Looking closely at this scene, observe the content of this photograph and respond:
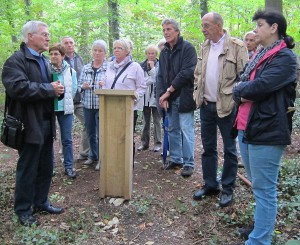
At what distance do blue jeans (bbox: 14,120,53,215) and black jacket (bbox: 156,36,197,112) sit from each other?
201 centimetres

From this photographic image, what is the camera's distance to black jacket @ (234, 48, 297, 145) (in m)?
2.71

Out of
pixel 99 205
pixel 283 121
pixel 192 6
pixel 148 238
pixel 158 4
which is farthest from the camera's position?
pixel 158 4

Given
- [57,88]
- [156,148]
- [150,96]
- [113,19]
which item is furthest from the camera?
[113,19]

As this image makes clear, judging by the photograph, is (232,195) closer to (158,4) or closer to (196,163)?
(196,163)

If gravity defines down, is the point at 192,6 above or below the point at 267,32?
above

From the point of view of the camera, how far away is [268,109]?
276 cm

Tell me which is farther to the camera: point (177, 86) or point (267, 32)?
point (177, 86)

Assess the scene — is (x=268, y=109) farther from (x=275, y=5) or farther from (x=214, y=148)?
(x=275, y=5)

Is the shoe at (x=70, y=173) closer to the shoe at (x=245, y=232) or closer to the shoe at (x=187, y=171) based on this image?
the shoe at (x=187, y=171)

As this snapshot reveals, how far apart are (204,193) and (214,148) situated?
614 millimetres

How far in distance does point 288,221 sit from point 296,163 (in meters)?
1.75

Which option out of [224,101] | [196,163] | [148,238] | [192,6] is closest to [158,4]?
[192,6]

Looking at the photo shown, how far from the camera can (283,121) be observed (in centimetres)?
272

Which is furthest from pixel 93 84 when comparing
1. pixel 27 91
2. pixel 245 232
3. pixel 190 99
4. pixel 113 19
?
pixel 113 19
